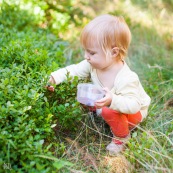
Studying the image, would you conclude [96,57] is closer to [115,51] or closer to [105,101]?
[115,51]

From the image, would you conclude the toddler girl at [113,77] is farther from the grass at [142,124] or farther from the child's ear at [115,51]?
the grass at [142,124]

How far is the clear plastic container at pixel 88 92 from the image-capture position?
278 cm

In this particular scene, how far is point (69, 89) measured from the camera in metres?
2.95

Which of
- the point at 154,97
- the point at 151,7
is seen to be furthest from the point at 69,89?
the point at 151,7

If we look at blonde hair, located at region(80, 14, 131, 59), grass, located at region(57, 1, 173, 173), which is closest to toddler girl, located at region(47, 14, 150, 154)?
blonde hair, located at region(80, 14, 131, 59)

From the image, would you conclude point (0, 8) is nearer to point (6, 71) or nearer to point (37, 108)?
point (6, 71)

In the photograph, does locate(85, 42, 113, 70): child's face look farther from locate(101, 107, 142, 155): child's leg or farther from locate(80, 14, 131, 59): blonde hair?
locate(101, 107, 142, 155): child's leg

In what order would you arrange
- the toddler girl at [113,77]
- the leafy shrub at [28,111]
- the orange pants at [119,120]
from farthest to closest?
the orange pants at [119,120] → the toddler girl at [113,77] → the leafy shrub at [28,111]

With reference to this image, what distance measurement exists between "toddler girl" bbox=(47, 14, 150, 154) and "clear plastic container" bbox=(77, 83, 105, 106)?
0.08m

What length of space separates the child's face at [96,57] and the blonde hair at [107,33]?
34 mm

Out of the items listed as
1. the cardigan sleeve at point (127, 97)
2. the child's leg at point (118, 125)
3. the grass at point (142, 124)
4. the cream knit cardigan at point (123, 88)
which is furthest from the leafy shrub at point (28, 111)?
the cardigan sleeve at point (127, 97)

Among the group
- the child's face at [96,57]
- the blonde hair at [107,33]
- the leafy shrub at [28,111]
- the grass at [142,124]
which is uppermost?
the blonde hair at [107,33]

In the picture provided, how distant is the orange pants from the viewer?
2805mm

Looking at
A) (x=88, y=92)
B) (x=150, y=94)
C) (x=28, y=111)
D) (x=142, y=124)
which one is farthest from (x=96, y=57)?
(x=150, y=94)
